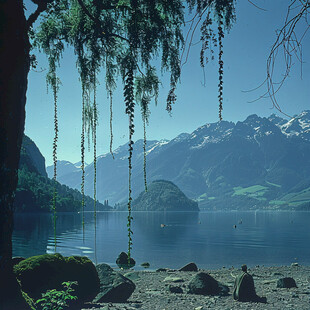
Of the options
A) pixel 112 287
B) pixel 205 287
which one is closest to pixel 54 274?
pixel 112 287

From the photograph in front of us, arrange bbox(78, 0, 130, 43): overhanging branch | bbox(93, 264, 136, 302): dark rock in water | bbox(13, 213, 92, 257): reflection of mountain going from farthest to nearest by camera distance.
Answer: bbox(13, 213, 92, 257): reflection of mountain, bbox(93, 264, 136, 302): dark rock in water, bbox(78, 0, 130, 43): overhanging branch

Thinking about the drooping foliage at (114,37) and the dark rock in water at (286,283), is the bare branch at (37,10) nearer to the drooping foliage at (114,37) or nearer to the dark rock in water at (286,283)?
the drooping foliage at (114,37)

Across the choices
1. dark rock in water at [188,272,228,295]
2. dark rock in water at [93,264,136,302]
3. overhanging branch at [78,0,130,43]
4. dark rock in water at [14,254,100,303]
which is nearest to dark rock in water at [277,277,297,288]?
dark rock in water at [188,272,228,295]

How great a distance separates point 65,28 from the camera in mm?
10977

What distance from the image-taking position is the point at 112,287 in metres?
18.4

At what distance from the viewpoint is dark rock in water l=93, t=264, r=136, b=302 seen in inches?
699

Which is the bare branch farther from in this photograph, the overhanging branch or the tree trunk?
the tree trunk

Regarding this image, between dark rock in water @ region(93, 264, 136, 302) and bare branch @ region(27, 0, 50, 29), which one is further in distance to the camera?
dark rock in water @ region(93, 264, 136, 302)

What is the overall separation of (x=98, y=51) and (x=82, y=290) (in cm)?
1030

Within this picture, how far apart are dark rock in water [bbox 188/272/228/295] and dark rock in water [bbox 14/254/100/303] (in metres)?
7.04

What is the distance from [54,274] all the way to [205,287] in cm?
977

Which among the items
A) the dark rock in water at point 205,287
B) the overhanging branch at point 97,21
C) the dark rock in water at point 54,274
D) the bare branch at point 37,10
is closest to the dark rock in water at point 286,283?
the dark rock in water at point 205,287

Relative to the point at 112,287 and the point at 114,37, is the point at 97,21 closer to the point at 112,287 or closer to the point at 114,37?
the point at 114,37

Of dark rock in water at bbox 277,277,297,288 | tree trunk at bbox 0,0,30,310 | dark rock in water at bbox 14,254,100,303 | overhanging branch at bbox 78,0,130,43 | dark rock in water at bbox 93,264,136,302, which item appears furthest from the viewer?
dark rock in water at bbox 277,277,297,288
